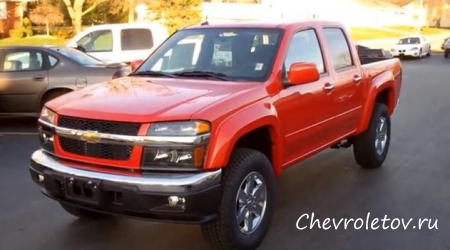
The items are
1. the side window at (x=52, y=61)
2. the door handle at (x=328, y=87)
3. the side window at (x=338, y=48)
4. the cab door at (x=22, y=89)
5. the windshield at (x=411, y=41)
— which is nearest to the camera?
the door handle at (x=328, y=87)

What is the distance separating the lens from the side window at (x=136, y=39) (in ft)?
51.1

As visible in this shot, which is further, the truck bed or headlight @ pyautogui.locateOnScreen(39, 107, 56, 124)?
the truck bed

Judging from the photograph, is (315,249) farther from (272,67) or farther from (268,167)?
(272,67)

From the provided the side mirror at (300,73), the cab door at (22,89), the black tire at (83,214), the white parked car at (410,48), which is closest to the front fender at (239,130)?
the side mirror at (300,73)

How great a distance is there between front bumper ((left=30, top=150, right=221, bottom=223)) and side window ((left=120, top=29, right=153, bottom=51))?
1152 cm

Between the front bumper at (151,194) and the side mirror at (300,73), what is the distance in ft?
4.20

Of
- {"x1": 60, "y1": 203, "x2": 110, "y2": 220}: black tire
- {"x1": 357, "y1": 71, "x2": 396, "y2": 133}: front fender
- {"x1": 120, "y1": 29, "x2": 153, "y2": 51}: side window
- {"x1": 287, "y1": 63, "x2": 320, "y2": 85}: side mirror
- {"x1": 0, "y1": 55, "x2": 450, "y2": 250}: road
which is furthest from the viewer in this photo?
{"x1": 120, "y1": 29, "x2": 153, "y2": 51}: side window

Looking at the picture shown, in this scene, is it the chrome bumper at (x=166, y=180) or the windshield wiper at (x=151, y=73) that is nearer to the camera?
the chrome bumper at (x=166, y=180)

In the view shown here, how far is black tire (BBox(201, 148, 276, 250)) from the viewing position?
439 centimetres

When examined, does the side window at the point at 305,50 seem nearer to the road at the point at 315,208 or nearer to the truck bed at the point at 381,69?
the truck bed at the point at 381,69

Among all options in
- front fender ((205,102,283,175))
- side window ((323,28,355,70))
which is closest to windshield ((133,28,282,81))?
front fender ((205,102,283,175))

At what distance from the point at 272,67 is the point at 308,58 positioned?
740 millimetres

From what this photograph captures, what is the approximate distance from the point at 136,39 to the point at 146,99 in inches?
453

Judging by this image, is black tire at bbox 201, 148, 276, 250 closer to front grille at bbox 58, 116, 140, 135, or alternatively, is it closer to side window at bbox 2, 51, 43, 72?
front grille at bbox 58, 116, 140, 135
